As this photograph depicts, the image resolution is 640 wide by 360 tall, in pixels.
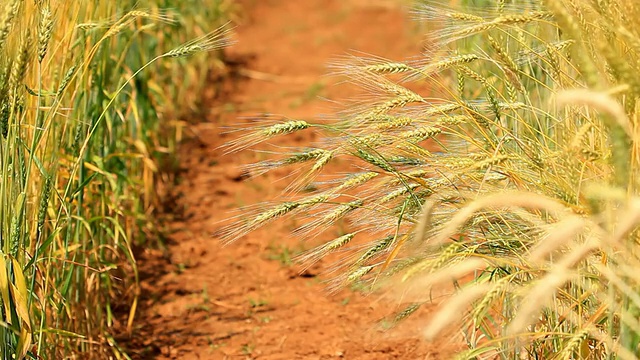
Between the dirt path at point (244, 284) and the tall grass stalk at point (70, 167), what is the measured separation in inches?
6.6

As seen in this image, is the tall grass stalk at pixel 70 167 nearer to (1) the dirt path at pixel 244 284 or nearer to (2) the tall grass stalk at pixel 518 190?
(1) the dirt path at pixel 244 284

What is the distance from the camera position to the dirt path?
2939mm

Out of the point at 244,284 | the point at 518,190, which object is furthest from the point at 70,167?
the point at 518,190

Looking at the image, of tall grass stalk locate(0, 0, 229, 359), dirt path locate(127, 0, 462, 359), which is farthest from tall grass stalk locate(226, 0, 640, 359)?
tall grass stalk locate(0, 0, 229, 359)

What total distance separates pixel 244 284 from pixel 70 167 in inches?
39.2

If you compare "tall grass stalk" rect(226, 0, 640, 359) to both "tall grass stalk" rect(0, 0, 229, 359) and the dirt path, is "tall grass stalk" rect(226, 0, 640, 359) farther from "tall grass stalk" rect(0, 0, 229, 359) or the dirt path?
"tall grass stalk" rect(0, 0, 229, 359)

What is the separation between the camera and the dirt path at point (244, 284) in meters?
2.94

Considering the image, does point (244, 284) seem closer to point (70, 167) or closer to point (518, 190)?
point (70, 167)

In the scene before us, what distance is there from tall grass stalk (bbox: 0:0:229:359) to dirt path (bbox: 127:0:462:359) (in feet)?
0.55

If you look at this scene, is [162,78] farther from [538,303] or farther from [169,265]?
[538,303]

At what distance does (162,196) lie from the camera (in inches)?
163

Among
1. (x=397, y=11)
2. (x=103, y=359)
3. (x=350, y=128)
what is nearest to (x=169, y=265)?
(x=103, y=359)

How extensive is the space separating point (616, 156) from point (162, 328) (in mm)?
2023

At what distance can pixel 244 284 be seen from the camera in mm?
3473
